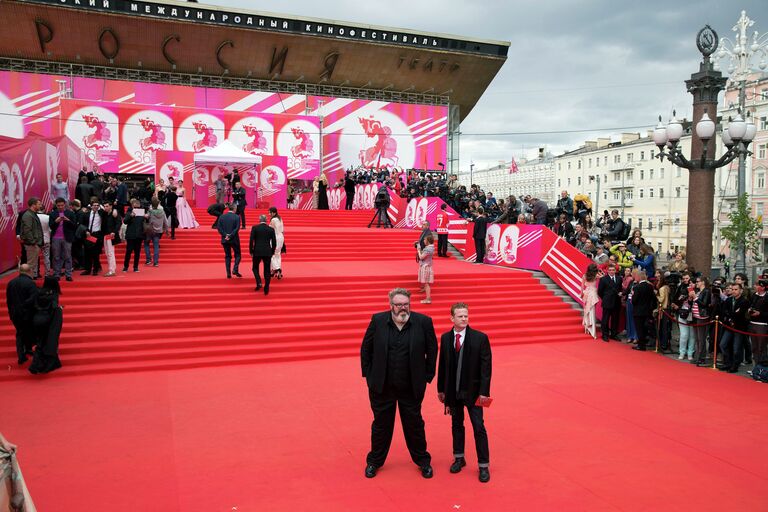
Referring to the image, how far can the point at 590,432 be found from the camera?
22.8ft

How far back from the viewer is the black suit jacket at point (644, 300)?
11688 mm

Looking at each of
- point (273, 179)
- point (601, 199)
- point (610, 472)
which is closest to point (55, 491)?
point (610, 472)

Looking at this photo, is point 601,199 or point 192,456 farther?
point 601,199

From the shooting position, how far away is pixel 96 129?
99.3 feet

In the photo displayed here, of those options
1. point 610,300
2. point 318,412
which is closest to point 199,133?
point 610,300

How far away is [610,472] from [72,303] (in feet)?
32.7

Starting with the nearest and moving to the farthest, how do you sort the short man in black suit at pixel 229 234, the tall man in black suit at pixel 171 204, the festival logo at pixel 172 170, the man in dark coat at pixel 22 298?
1. the man in dark coat at pixel 22 298
2. the short man in black suit at pixel 229 234
3. the tall man in black suit at pixel 171 204
4. the festival logo at pixel 172 170

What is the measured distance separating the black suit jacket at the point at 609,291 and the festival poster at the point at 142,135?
2518cm

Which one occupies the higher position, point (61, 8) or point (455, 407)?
point (61, 8)

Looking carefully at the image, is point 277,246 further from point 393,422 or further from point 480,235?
point 393,422

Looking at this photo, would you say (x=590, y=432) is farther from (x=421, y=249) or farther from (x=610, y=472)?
(x=421, y=249)

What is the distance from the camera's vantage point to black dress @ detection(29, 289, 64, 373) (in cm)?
905

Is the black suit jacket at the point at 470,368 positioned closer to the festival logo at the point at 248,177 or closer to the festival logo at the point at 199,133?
the festival logo at the point at 248,177

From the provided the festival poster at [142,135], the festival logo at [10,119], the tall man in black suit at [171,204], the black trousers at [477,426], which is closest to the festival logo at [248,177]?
the tall man in black suit at [171,204]
